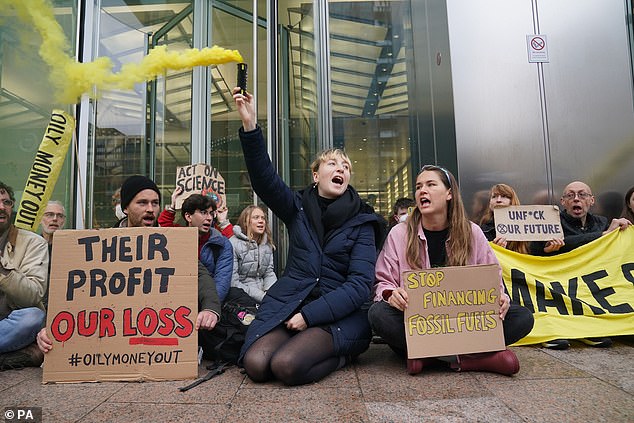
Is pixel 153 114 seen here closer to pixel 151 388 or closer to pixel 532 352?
pixel 151 388

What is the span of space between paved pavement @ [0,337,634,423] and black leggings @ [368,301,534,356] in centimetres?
22

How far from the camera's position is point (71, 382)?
260 cm

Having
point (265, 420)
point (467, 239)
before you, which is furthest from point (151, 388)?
point (467, 239)

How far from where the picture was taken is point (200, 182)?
5.03 meters

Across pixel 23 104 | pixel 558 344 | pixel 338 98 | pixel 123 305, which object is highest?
pixel 338 98

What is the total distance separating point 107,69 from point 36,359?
216 cm

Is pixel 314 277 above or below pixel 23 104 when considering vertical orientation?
below

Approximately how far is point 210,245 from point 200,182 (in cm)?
172

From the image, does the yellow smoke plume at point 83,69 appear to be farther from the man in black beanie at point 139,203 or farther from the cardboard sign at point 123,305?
the cardboard sign at point 123,305

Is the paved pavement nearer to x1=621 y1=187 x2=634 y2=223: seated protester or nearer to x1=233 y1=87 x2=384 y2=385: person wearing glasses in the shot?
x1=233 y1=87 x2=384 y2=385: person wearing glasses

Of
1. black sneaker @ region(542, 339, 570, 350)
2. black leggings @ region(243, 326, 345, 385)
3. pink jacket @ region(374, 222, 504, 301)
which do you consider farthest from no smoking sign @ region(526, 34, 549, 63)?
black leggings @ region(243, 326, 345, 385)

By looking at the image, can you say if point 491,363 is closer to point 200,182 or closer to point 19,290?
point 19,290

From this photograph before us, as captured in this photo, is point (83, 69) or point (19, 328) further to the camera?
point (83, 69)

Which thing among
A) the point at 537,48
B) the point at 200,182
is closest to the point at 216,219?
the point at 200,182
